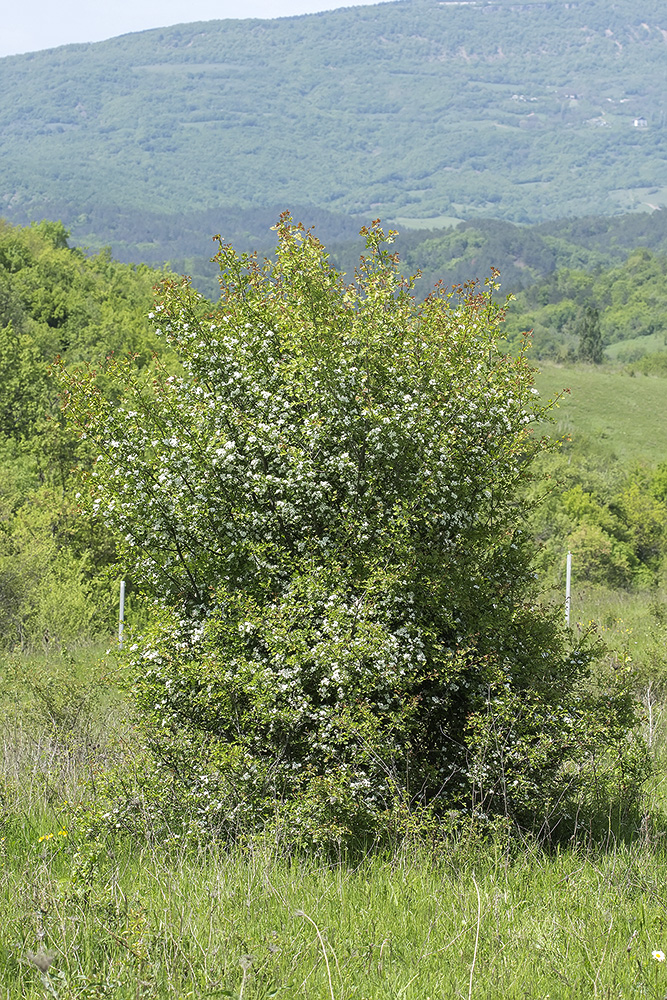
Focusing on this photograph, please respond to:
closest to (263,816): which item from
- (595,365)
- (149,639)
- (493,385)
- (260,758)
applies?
(260,758)

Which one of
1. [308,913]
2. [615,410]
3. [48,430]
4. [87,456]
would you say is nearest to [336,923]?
[308,913]

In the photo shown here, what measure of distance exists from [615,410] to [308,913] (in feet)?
276

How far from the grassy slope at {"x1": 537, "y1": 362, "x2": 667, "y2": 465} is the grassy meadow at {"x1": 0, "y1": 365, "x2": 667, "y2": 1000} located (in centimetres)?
6670

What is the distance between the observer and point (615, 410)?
279 feet

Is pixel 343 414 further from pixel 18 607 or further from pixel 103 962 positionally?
pixel 18 607

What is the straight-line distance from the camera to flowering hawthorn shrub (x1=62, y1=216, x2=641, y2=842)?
261 inches

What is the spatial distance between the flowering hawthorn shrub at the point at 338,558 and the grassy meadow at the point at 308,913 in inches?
17.7

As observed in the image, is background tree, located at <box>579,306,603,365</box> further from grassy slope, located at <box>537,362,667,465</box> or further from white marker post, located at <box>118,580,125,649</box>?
white marker post, located at <box>118,580,125,649</box>

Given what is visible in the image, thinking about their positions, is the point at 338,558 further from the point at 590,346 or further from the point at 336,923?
the point at 590,346

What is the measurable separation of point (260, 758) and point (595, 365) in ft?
333

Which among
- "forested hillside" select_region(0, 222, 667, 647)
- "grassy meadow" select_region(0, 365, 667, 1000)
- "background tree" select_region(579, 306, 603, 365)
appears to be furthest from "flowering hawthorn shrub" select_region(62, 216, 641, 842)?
"background tree" select_region(579, 306, 603, 365)

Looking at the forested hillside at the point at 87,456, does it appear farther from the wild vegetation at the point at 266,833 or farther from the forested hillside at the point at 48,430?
the wild vegetation at the point at 266,833

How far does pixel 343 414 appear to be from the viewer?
7.39 metres

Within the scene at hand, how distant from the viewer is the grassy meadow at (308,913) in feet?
13.5
